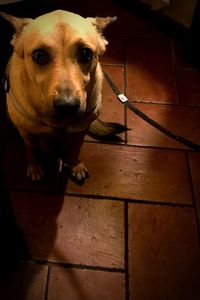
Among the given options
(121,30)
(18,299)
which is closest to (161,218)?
(18,299)

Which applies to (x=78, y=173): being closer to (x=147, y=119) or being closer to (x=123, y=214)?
(x=123, y=214)

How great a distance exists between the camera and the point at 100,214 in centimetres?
148

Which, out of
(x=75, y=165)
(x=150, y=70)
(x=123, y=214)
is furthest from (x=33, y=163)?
(x=150, y=70)

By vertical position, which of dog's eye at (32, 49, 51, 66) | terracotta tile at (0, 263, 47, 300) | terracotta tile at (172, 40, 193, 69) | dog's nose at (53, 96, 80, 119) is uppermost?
terracotta tile at (172, 40, 193, 69)

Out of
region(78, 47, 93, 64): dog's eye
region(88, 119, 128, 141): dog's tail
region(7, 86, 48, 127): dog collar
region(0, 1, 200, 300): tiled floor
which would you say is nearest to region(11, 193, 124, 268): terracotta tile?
region(0, 1, 200, 300): tiled floor

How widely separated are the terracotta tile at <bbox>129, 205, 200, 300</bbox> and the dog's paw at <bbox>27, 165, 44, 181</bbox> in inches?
16.2

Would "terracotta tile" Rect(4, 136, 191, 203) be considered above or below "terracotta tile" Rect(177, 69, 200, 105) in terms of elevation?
below

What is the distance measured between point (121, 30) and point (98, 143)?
2.76 ft

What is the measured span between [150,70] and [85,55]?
992mm

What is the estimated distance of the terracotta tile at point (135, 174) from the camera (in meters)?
1.55

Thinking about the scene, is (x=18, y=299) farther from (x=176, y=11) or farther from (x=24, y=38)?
(x=176, y=11)

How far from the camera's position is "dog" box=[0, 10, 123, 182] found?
3.37ft

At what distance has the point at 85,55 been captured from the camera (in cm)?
108

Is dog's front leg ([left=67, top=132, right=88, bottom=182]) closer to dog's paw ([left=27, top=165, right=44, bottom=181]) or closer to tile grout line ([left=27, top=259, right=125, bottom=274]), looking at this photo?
dog's paw ([left=27, top=165, right=44, bottom=181])
